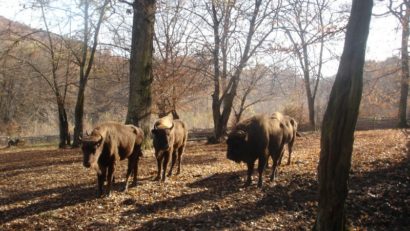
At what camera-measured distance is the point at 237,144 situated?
37.0ft

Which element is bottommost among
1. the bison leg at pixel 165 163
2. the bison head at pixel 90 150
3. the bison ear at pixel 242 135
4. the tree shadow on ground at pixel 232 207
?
the tree shadow on ground at pixel 232 207

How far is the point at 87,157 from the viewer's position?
388 inches

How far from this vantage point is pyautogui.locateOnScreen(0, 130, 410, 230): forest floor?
29.5 ft

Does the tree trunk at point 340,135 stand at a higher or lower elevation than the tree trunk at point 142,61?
lower

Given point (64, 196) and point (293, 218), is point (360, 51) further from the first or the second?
point (64, 196)

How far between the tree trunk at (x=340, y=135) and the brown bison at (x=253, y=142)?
145 inches

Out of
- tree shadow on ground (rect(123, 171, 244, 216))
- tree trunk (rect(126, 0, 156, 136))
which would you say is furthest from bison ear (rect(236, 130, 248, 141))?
tree trunk (rect(126, 0, 156, 136))

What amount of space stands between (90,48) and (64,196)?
20.1 meters

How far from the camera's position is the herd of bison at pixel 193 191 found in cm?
915

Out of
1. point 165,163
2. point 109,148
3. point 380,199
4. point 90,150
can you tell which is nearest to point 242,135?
point 165,163

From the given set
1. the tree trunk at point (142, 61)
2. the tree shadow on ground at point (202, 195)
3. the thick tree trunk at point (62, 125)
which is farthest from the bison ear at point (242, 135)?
the thick tree trunk at point (62, 125)

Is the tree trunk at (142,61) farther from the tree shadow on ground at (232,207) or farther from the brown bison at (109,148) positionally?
the tree shadow on ground at (232,207)

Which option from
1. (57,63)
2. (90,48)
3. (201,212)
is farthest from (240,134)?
(57,63)

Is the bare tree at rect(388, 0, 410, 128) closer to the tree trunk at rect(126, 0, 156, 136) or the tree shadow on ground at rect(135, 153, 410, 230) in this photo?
the tree shadow on ground at rect(135, 153, 410, 230)
